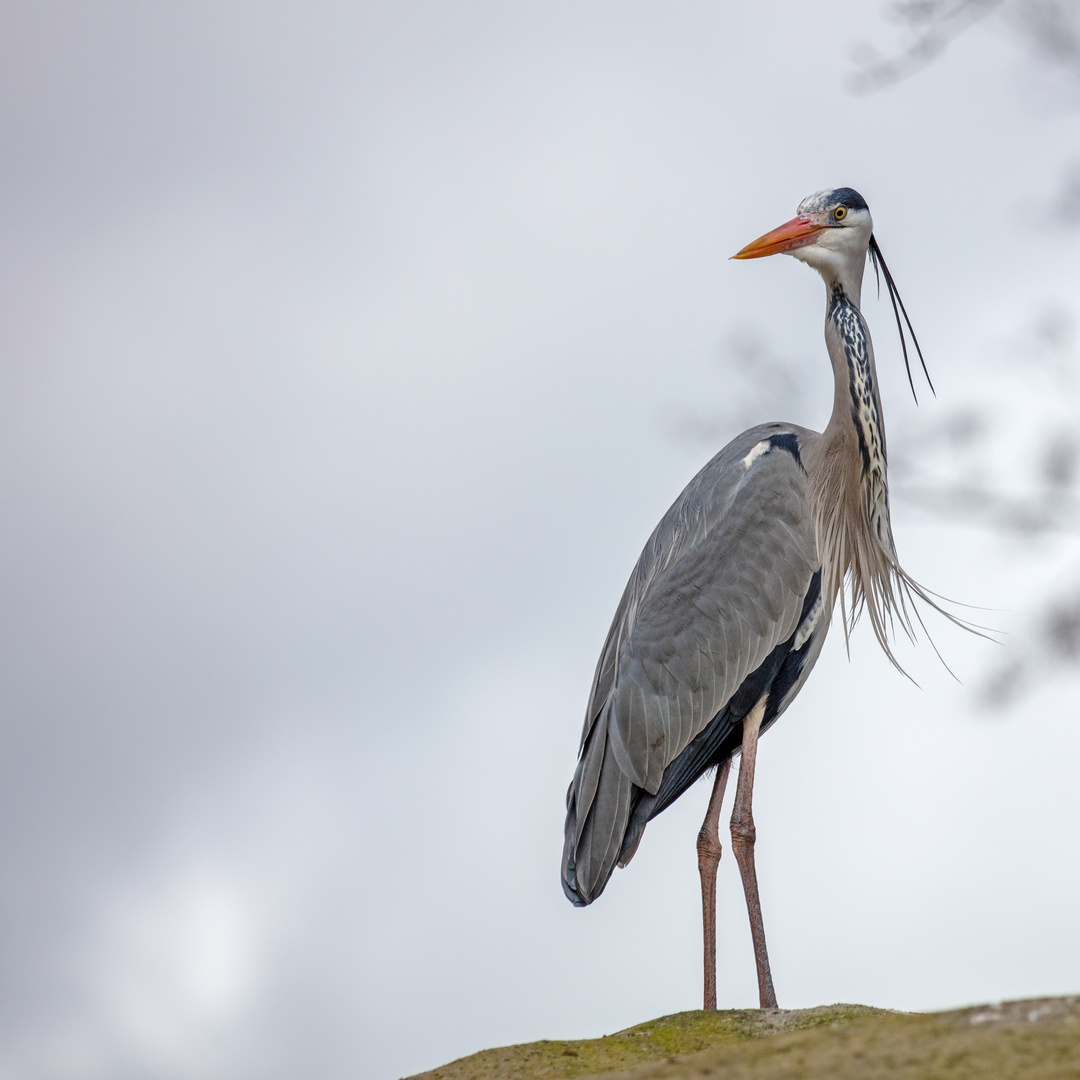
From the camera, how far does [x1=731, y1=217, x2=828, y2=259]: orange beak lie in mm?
6059

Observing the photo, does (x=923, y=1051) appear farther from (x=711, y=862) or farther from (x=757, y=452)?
(x=757, y=452)

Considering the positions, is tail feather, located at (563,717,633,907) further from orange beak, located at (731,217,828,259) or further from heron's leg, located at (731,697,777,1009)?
orange beak, located at (731,217,828,259)

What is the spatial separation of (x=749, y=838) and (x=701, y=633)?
918 mm

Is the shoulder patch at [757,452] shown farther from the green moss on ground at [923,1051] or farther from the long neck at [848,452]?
the green moss on ground at [923,1051]

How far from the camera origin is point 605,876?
18.0 ft

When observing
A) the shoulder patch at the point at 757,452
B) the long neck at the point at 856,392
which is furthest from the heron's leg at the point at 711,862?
the long neck at the point at 856,392

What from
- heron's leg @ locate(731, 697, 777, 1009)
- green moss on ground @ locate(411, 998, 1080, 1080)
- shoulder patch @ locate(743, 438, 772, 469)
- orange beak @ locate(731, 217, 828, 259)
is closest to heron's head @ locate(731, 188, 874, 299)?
orange beak @ locate(731, 217, 828, 259)

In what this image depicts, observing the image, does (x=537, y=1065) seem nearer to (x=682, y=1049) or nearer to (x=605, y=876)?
(x=682, y=1049)

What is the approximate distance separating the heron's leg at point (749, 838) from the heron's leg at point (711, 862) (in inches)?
8.8

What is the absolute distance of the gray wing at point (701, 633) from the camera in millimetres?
5691

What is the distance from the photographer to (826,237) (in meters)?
6.09

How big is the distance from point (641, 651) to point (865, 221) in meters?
2.33

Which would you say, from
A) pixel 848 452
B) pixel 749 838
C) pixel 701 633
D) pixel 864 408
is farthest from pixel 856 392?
pixel 749 838

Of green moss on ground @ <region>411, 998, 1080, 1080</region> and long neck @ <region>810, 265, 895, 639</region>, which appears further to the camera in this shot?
long neck @ <region>810, 265, 895, 639</region>
